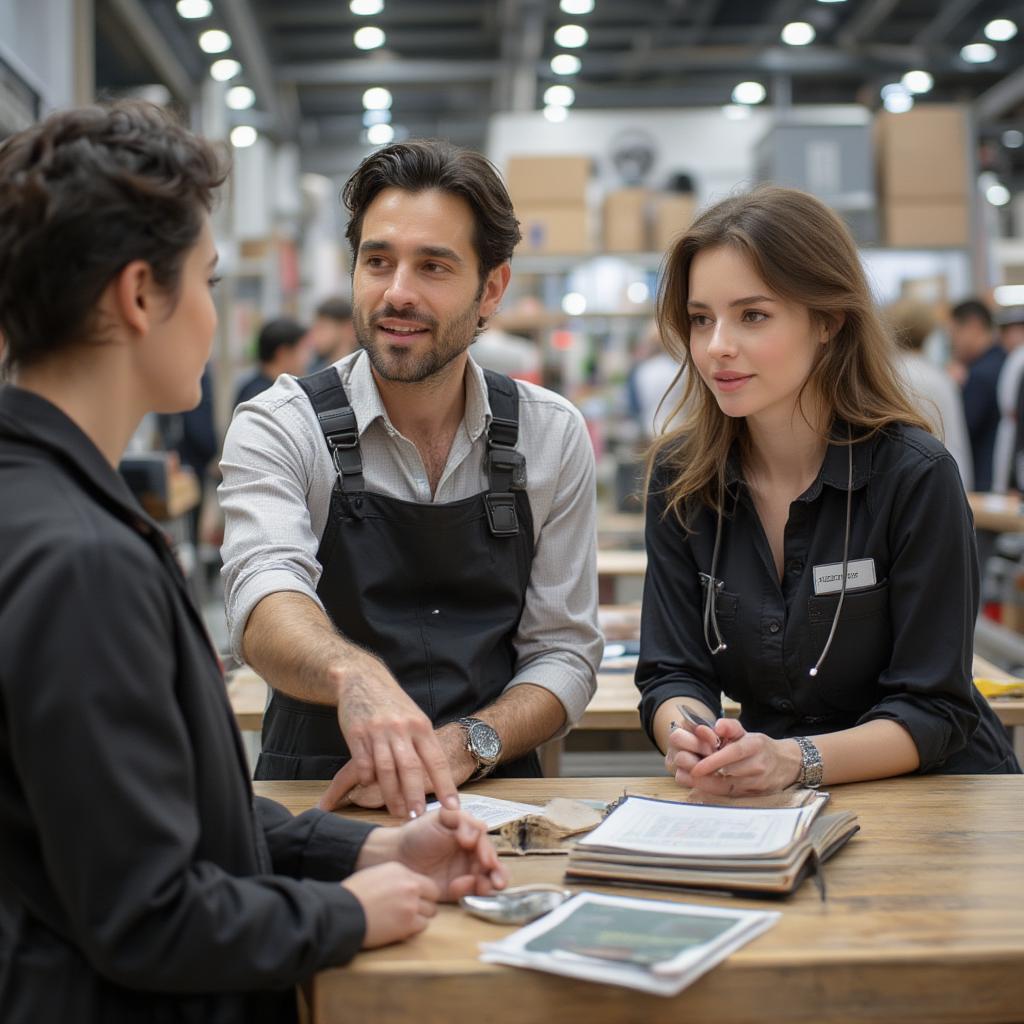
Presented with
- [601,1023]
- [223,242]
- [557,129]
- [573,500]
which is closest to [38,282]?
[601,1023]

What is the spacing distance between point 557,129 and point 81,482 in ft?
40.8

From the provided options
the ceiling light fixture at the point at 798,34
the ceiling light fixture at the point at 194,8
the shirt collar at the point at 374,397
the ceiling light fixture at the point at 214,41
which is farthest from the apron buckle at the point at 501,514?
the ceiling light fixture at the point at 798,34

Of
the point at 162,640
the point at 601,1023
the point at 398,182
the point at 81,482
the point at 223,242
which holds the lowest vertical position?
the point at 601,1023

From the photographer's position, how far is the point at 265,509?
6.69 ft

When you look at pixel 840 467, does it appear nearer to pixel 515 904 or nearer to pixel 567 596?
pixel 567 596

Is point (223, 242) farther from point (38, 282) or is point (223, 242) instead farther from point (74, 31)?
point (38, 282)

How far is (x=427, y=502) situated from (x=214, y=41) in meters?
9.67

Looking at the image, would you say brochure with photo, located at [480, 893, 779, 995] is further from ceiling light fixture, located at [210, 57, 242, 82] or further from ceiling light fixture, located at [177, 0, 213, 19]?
ceiling light fixture, located at [210, 57, 242, 82]

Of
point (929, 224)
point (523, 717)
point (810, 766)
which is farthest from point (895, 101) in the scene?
point (810, 766)

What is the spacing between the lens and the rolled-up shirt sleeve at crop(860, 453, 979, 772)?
6.36ft

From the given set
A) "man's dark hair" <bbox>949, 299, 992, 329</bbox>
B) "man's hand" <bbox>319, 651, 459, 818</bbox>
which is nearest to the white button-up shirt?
"man's hand" <bbox>319, 651, 459, 818</bbox>

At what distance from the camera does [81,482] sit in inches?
46.6

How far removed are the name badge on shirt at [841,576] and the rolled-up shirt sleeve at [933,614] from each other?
0.04 metres

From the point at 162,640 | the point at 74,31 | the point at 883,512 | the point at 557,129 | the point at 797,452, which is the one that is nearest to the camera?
the point at 162,640
